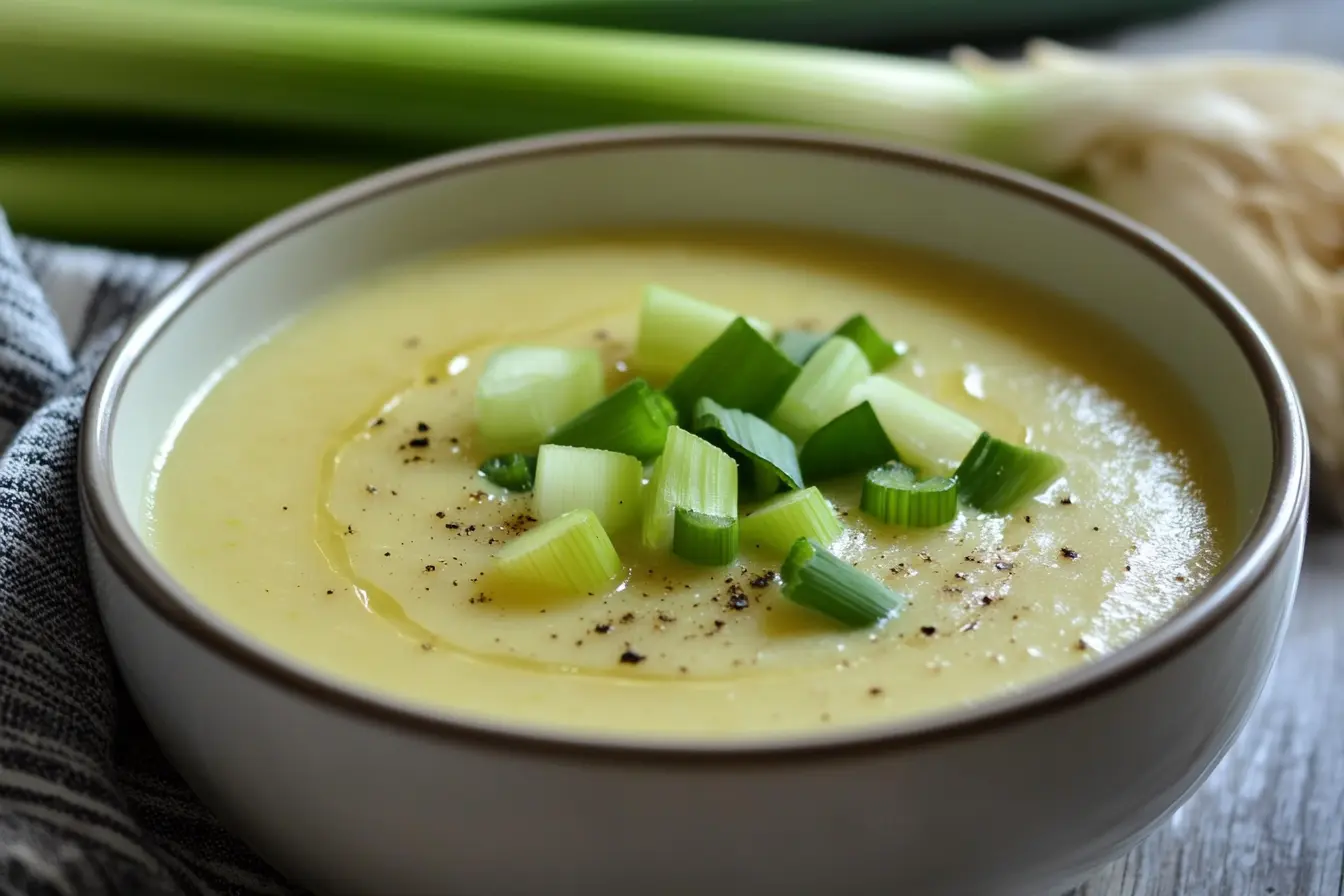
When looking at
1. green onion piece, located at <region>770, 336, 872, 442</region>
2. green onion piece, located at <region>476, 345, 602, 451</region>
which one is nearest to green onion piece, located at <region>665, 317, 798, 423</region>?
green onion piece, located at <region>770, 336, 872, 442</region>

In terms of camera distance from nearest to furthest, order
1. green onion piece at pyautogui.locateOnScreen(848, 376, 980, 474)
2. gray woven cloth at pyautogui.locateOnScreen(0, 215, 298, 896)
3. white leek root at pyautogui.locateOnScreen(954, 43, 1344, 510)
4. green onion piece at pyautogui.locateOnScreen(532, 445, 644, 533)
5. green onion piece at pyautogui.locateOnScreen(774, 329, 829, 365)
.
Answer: gray woven cloth at pyautogui.locateOnScreen(0, 215, 298, 896) → green onion piece at pyautogui.locateOnScreen(532, 445, 644, 533) → green onion piece at pyautogui.locateOnScreen(848, 376, 980, 474) → green onion piece at pyautogui.locateOnScreen(774, 329, 829, 365) → white leek root at pyautogui.locateOnScreen(954, 43, 1344, 510)

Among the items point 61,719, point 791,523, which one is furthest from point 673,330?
point 61,719

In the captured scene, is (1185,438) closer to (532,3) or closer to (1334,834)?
(1334,834)

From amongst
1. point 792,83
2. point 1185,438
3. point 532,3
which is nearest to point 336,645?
point 1185,438

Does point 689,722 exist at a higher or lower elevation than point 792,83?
lower

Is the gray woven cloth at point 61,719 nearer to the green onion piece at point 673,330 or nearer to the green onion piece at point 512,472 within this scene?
the green onion piece at point 512,472

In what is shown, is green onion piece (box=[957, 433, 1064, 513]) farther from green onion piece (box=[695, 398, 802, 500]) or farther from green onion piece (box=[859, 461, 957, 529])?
green onion piece (box=[695, 398, 802, 500])
